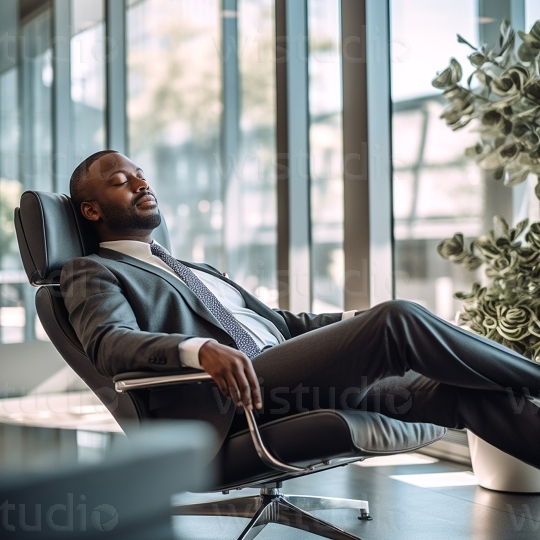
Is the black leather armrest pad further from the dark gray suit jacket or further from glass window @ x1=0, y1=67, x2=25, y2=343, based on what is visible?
glass window @ x1=0, y1=67, x2=25, y2=343

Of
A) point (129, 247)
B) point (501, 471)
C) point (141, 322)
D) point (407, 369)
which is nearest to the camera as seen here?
point (407, 369)

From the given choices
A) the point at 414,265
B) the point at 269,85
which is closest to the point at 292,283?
the point at 414,265

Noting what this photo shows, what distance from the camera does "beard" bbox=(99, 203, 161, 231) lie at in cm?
215

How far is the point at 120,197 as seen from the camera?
7.11ft

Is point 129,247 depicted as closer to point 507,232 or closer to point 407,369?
point 407,369

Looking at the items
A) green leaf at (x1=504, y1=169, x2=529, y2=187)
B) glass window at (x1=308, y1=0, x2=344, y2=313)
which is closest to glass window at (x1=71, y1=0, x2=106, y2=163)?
glass window at (x1=308, y1=0, x2=344, y2=313)

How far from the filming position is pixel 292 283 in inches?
141

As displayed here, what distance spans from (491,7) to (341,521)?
1.92 m

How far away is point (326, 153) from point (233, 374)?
2.18 meters

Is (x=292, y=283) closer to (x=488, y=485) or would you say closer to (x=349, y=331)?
(x=488, y=485)

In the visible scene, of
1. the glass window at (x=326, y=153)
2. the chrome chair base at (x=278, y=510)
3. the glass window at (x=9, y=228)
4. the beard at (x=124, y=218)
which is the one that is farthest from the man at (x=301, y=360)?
the glass window at (x=9, y=228)

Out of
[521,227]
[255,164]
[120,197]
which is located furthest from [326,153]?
[120,197]

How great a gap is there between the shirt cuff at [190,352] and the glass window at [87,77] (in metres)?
3.02

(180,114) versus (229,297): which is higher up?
(180,114)
